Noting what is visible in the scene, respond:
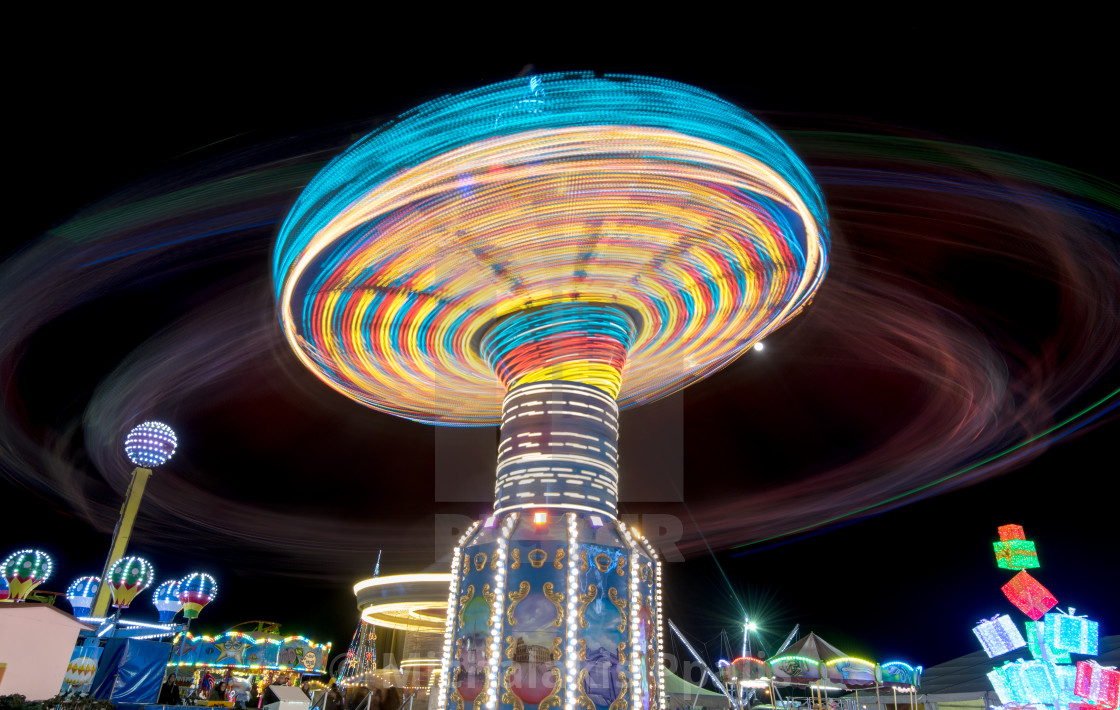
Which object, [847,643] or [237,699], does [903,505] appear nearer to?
[847,643]

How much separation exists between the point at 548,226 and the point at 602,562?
495cm

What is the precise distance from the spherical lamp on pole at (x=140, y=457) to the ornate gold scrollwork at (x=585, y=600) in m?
26.1

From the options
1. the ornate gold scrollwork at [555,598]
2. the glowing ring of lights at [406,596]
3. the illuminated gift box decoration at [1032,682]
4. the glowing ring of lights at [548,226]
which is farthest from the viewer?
the illuminated gift box decoration at [1032,682]

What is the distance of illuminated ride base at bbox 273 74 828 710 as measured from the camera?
9086 mm

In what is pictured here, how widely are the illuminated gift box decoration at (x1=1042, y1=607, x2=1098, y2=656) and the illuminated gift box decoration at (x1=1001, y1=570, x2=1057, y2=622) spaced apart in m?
1.31

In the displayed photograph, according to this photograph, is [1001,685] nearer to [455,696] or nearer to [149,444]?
[455,696]

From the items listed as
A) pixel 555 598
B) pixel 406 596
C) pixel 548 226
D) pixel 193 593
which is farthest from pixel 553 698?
pixel 193 593

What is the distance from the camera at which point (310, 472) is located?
123ft

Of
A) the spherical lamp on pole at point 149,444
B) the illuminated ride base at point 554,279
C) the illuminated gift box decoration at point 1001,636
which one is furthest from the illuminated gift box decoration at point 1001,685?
the spherical lamp on pole at point 149,444

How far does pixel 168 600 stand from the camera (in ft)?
107

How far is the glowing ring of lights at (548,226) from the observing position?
899 cm

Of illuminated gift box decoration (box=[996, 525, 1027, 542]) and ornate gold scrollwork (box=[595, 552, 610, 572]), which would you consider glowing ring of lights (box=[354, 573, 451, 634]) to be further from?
illuminated gift box decoration (box=[996, 525, 1027, 542])

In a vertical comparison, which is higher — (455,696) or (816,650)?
(816,650)

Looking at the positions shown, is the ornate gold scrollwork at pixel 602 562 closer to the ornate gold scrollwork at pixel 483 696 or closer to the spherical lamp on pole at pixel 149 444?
the ornate gold scrollwork at pixel 483 696
